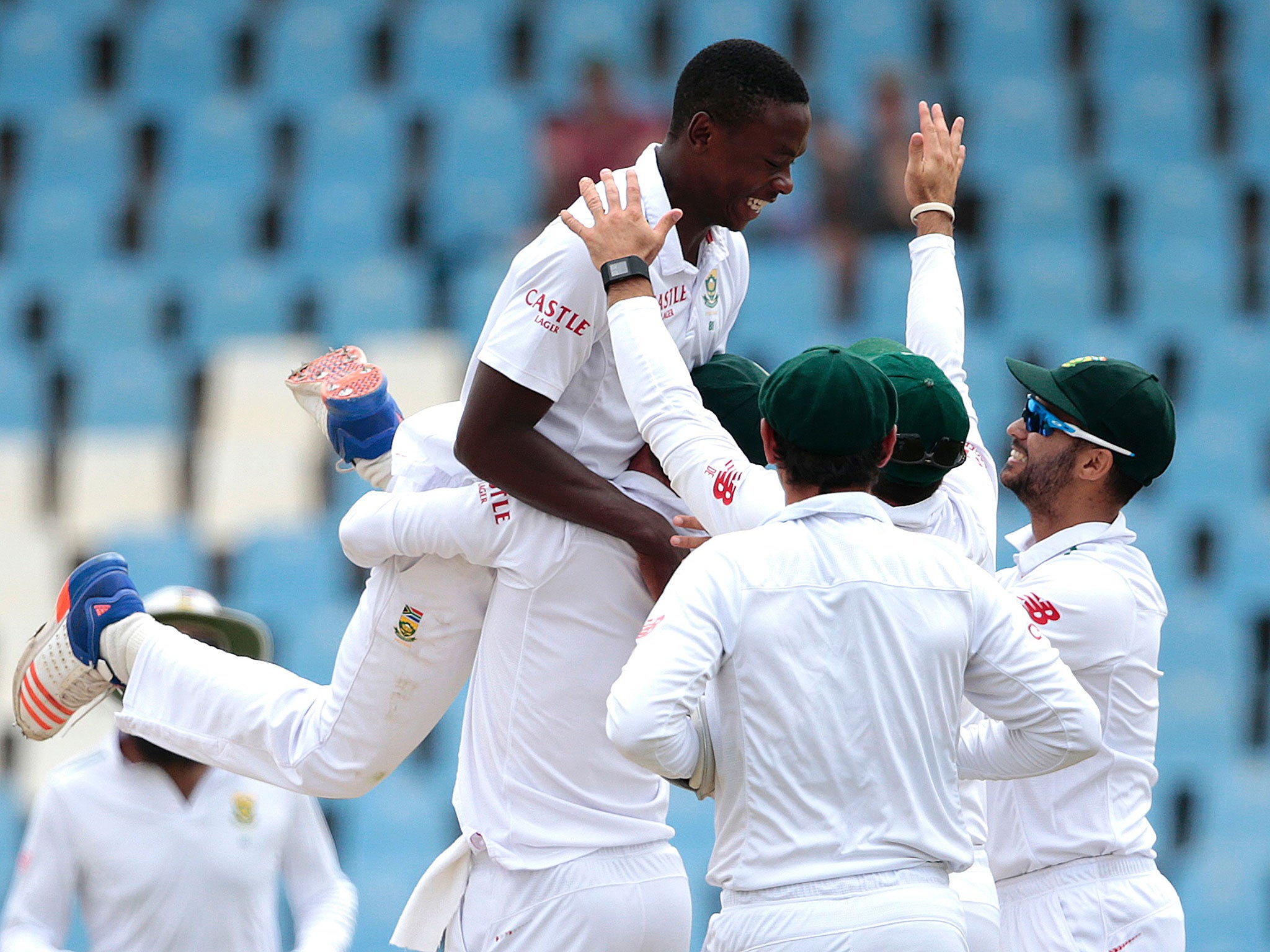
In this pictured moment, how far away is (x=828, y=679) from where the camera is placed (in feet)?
8.91

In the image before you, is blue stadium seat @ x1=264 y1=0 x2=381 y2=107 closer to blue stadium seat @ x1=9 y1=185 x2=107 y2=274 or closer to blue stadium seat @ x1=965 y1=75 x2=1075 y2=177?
blue stadium seat @ x1=9 y1=185 x2=107 y2=274

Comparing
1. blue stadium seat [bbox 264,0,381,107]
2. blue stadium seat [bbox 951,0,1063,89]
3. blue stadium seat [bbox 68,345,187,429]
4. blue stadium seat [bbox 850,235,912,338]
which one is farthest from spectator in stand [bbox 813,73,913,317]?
blue stadium seat [bbox 68,345,187,429]

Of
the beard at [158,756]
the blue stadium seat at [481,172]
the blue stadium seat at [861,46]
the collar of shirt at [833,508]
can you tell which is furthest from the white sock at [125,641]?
the blue stadium seat at [861,46]

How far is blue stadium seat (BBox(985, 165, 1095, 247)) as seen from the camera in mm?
8336

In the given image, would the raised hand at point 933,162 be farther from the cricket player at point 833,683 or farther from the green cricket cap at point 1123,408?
the cricket player at point 833,683

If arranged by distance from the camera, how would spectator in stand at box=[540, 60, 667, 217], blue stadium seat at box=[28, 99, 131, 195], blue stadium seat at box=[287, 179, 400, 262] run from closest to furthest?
spectator in stand at box=[540, 60, 667, 217]
blue stadium seat at box=[287, 179, 400, 262]
blue stadium seat at box=[28, 99, 131, 195]

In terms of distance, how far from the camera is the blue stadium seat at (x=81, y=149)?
898 centimetres

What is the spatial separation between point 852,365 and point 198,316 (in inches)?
233

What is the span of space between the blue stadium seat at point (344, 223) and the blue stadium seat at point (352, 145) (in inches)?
3.8

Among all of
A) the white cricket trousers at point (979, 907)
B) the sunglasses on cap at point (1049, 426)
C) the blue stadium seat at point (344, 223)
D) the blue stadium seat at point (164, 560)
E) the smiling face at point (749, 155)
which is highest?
the smiling face at point (749, 155)

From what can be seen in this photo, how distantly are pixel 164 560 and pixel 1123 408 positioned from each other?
15.3 feet

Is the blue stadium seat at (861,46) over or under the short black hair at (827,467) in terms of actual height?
over

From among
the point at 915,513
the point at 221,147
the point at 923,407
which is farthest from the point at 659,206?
the point at 221,147

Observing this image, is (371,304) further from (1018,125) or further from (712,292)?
(712,292)
